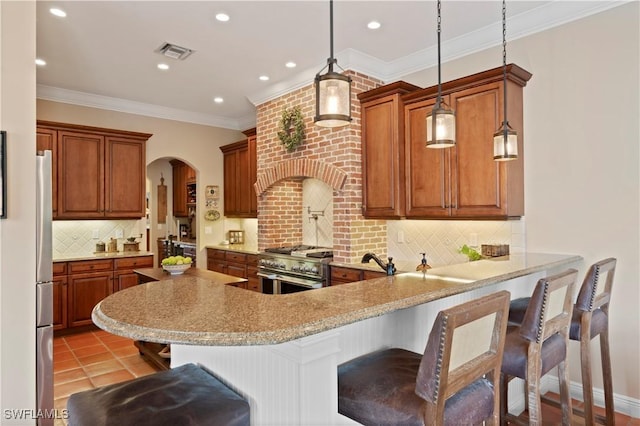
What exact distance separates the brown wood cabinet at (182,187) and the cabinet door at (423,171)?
5348 mm

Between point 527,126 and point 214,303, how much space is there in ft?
10.2

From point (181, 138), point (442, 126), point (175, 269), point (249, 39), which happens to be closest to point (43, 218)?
point (175, 269)

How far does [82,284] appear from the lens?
4984 millimetres

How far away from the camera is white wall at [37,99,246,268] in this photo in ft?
17.5

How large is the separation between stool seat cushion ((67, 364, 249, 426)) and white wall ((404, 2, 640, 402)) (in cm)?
293

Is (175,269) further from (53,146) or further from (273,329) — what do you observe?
(273,329)

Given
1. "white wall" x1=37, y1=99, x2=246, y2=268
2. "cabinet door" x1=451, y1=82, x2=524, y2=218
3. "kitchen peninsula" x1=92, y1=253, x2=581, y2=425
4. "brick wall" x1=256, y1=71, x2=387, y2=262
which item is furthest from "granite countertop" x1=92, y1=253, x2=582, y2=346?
"white wall" x1=37, y1=99, x2=246, y2=268

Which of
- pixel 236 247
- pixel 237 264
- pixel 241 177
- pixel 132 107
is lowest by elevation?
pixel 237 264

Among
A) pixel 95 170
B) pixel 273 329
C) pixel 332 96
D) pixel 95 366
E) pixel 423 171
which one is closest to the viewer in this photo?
pixel 273 329

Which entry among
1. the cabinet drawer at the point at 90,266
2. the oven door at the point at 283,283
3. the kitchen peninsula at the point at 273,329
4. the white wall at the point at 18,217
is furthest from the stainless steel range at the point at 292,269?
the white wall at the point at 18,217

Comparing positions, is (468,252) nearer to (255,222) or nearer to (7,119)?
(7,119)

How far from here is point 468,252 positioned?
342 centimetres

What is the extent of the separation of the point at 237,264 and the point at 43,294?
332 centimetres

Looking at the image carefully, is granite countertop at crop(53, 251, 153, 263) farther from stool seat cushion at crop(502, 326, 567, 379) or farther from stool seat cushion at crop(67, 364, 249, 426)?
stool seat cushion at crop(502, 326, 567, 379)
